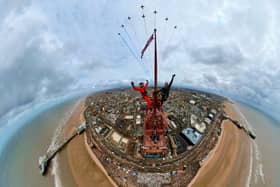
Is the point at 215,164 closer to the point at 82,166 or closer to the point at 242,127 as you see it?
the point at 242,127

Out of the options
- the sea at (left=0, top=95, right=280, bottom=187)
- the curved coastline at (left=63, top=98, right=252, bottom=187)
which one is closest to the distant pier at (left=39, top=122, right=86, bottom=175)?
the sea at (left=0, top=95, right=280, bottom=187)

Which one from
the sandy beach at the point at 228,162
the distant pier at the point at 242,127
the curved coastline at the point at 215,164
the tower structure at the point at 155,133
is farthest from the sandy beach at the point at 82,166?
the distant pier at the point at 242,127

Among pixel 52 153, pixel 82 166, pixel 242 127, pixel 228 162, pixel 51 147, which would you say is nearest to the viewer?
pixel 82 166

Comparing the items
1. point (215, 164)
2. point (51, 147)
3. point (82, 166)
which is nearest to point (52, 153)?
point (51, 147)

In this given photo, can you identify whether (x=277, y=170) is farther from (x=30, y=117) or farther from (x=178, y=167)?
(x=30, y=117)

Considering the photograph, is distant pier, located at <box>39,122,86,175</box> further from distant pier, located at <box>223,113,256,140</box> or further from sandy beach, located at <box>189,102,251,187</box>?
distant pier, located at <box>223,113,256,140</box>

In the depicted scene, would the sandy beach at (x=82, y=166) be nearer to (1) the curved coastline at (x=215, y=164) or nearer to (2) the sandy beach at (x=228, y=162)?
(1) the curved coastline at (x=215, y=164)

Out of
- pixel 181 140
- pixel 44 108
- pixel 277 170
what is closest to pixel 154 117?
pixel 181 140
